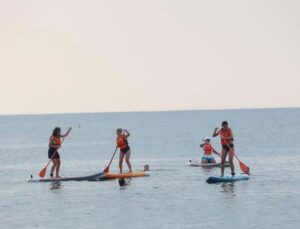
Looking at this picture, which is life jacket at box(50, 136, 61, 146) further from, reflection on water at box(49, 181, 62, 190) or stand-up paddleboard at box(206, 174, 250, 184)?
stand-up paddleboard at box(206, 174, 250, 184)

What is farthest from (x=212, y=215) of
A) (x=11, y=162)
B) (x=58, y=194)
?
(x=11, y=162)

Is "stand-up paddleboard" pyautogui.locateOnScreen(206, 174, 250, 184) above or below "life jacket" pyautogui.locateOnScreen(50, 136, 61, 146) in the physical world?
below

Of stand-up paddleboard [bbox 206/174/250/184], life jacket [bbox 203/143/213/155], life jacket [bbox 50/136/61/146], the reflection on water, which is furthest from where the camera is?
life jacket [bbox 203/143/213/155]

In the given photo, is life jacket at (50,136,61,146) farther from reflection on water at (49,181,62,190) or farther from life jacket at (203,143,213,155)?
life jacket at (203,143,213,155)

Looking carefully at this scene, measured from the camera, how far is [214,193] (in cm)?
3369

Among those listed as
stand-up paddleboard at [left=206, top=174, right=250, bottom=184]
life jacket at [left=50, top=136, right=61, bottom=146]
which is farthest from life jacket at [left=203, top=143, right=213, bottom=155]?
life jacket at [left=50, top=136, right=61, bottom=146]

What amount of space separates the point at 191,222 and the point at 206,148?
18.0 meters

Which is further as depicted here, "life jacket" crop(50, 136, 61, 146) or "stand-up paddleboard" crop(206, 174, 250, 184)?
"life jacket" crop(50, 136, 61, 146)

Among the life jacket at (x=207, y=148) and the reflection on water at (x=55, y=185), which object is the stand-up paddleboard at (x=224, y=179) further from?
the life jacket at (x=207, y=148)

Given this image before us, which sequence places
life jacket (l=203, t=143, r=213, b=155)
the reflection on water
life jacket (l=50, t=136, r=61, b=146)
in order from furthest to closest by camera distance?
life jacket (l=203, t=143, r=213, b=155), life jacket (l=50, t=136, r=61, b=146), the reflection on water

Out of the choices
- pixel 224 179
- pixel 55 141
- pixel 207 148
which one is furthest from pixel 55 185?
pixel 207 148

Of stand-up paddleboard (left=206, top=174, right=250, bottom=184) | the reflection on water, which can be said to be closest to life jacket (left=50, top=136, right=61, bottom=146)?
the reflection on water

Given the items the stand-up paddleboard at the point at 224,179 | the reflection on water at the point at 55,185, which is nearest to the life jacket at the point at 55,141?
the reflection on water at the point at 55,185

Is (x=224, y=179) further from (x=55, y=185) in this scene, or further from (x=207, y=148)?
(x=207, y=148)
